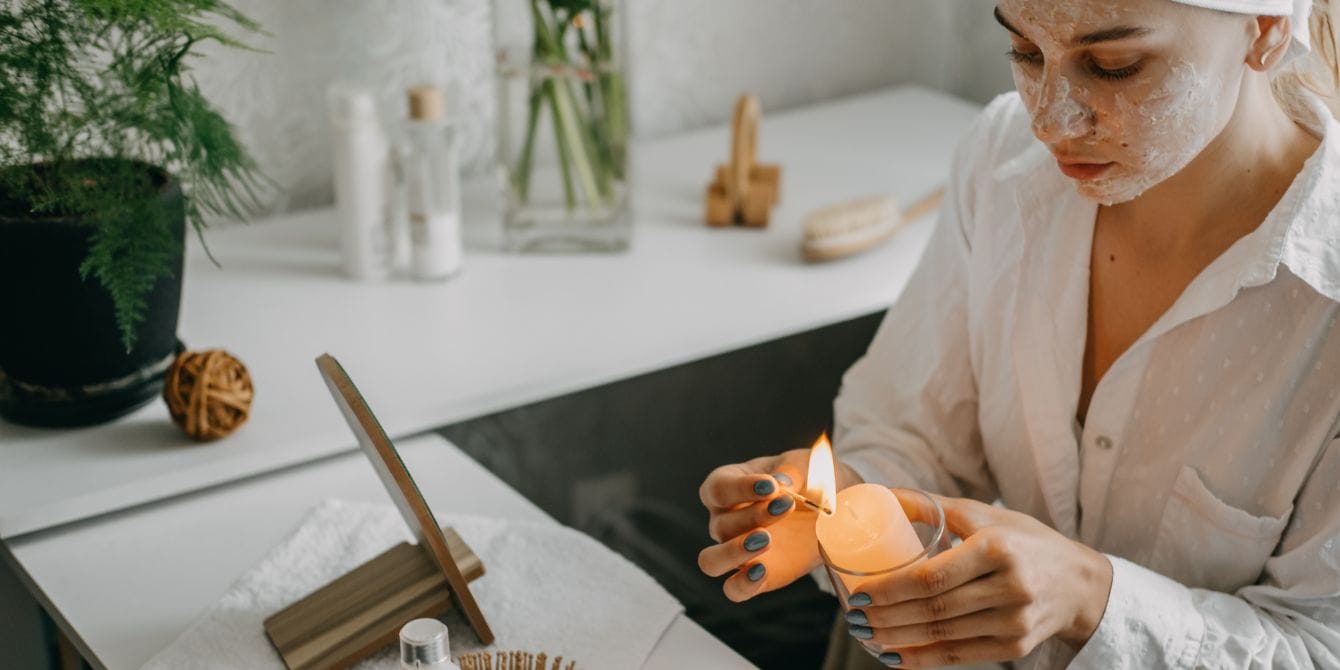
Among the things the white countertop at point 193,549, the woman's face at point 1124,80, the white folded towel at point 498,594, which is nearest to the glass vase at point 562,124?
the white countertop at point 193,549

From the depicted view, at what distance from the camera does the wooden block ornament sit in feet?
5.50

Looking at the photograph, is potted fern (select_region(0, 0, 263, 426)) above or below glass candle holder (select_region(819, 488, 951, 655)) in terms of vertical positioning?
above

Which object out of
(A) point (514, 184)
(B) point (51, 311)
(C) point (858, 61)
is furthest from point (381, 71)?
(C) point (858, 61)

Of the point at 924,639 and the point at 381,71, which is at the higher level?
the point at 381,71

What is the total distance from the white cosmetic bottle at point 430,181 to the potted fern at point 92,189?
10.9 inches

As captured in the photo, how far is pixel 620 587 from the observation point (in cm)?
112

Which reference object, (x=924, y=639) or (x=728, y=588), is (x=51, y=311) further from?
(x=924, y=639)

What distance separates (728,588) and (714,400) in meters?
1.06

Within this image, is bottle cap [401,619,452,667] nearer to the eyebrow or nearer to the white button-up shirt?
the white button-up shirt

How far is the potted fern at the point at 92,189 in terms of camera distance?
3.82ft

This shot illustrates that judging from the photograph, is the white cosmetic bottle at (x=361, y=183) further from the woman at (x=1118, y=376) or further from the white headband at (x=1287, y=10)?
the white headband at (x=1287, y=10)

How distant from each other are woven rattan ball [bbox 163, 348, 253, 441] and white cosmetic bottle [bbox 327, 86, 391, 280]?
31 cm

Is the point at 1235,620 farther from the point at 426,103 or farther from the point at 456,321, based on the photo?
the point at 426,103

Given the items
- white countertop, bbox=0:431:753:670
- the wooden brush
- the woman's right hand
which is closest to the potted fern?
white countertop, bbox=0:431:753:670
